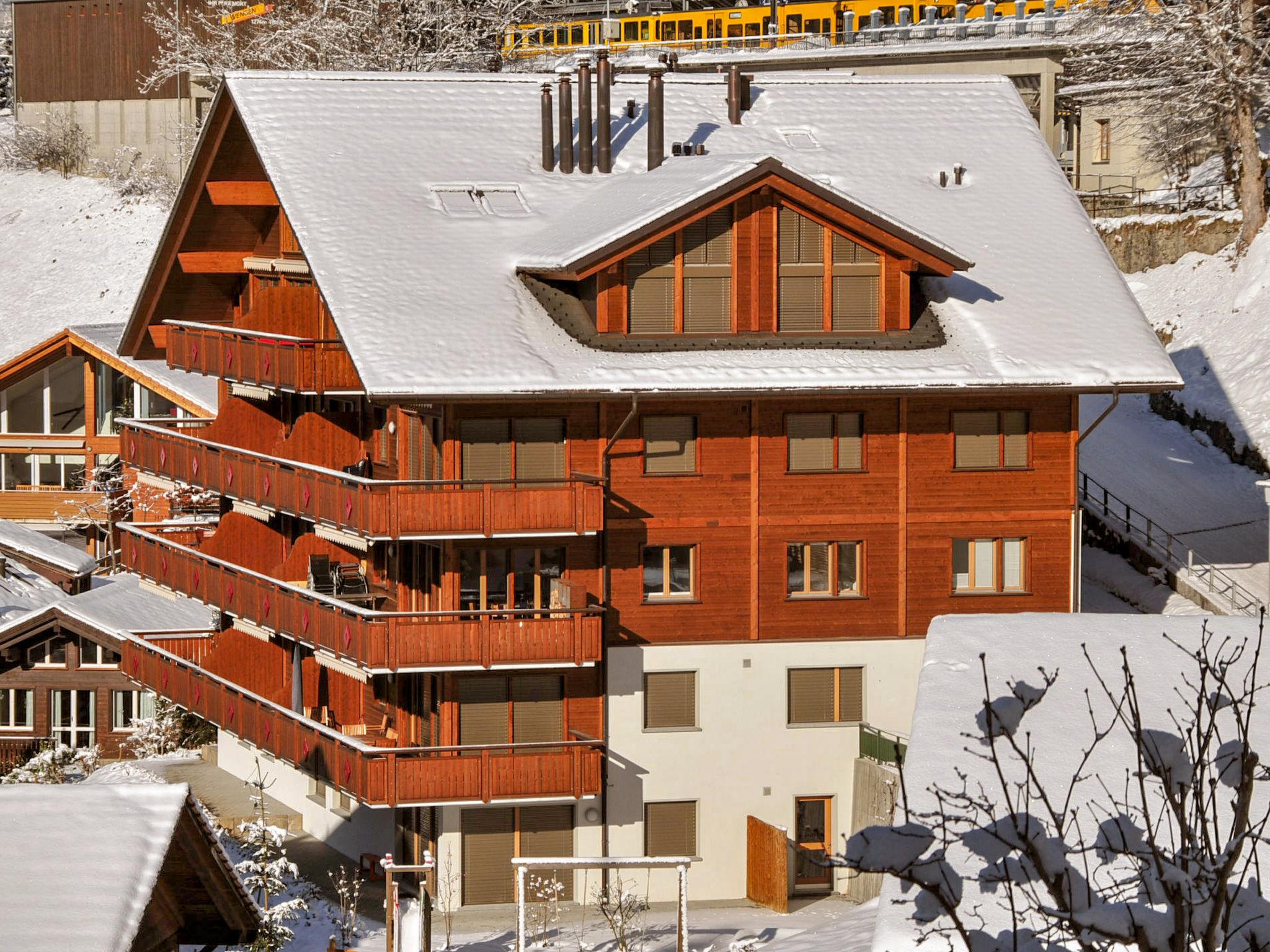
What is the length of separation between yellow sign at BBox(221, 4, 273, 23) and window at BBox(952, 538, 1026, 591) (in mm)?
53536

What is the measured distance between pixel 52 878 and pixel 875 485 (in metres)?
19.2

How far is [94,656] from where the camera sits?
1740 inches

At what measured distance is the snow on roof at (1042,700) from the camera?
16266 mm

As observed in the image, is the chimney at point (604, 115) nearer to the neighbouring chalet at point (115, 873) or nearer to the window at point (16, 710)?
the window at point (16, 710)

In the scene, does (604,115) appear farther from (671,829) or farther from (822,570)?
(671,829)

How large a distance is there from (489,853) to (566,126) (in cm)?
1211

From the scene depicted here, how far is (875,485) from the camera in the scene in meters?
34.3

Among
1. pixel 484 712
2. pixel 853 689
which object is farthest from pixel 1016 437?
pixel 484 712

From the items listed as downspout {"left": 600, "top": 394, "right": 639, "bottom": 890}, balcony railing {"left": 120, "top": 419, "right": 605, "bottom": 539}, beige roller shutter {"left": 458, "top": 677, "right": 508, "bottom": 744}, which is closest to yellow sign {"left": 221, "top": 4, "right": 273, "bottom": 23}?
balcony railing {"left": 120, "top": 419, "right": 605, "bottom": 539}

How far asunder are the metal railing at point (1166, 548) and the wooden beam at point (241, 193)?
17.5 m

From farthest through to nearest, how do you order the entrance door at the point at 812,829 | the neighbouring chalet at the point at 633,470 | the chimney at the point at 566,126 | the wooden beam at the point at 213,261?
the wooden beam at the point at 213,261
the chimney at the point at 566,126
the entrance door at the point at 812,829
the neighbouring chalet at the point at 633,470

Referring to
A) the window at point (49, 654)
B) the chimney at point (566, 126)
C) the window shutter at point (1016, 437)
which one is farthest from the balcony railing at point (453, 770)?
the window at point (49, 654)

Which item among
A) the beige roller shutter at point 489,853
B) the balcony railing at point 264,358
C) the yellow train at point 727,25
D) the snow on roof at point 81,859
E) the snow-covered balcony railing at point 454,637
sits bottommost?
the beige roller shutter at point 489,853

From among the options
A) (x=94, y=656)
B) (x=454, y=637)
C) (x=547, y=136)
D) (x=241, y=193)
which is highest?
(x=547, y=136)
